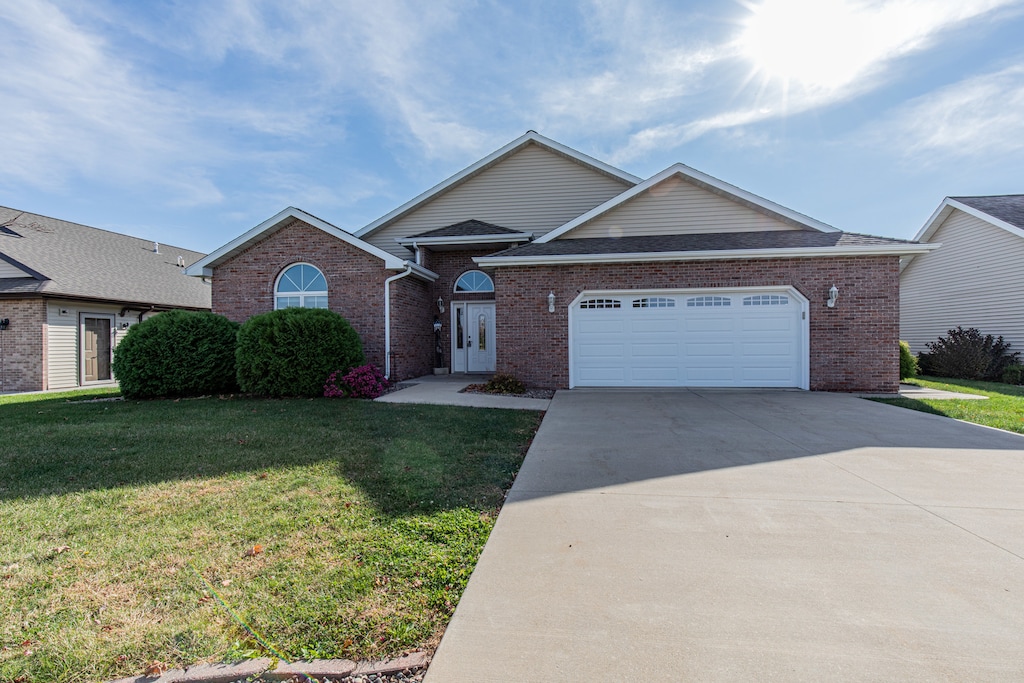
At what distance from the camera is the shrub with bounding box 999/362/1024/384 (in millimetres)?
13336

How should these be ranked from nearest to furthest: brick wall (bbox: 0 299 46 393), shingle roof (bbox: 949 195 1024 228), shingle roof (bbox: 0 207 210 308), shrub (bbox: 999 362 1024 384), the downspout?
the downspout, brick wall (bbox: 0 299 46 393), shrub (bbox: 999 362 1024 384), shingle roof (bbox: 0 207 210 308), shingle roof (bbox: 949 195 1024 228)

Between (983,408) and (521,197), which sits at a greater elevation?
(521,197)

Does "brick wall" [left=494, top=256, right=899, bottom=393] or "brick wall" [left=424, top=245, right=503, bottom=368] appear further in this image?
"brick wall" [left=424, top=245, right=503, bottom=368]

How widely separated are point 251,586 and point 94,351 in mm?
16919

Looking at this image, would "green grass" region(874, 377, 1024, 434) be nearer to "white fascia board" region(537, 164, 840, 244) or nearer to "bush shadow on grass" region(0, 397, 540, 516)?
"white fascia board" region(537, 164, 840, 244)

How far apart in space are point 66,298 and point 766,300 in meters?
19.1

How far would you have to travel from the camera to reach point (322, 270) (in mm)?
12227

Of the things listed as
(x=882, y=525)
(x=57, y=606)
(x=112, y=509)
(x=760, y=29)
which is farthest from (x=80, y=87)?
(x=882, y=525)

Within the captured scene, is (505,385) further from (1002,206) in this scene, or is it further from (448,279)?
(1002,206)

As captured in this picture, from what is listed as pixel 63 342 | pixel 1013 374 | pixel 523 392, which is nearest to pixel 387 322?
pixel 523 392

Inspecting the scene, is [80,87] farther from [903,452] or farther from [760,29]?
[903,452]

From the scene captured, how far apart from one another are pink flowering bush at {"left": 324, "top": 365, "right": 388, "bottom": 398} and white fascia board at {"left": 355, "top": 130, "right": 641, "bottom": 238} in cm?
688

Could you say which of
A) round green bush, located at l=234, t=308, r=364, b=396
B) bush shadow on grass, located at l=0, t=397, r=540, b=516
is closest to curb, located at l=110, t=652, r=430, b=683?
bush shadow on grass, located at l=0, t=397, r=540, b=516

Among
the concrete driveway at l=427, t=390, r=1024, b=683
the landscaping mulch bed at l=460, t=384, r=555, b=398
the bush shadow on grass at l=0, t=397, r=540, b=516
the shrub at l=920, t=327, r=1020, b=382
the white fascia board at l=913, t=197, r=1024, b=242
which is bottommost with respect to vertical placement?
the concrete driveway at l=427, t=390, r=1024, b=683
